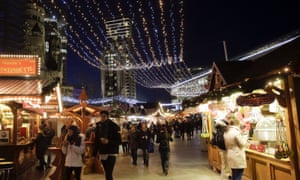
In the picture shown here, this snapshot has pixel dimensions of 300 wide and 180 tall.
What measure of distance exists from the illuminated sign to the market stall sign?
9677mm

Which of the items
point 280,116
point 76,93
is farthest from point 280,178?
point 76,93

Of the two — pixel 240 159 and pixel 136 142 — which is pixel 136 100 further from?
pixel 240 159

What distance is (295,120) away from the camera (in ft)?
19.6

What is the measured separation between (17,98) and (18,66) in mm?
4120

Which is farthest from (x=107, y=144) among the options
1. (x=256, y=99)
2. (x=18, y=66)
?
(x=18, y=66)

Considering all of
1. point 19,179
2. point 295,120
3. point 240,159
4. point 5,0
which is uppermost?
point 5,0

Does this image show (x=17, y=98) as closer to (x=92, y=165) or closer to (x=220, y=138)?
Result: (x=92, y=165)

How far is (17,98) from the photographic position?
986cm

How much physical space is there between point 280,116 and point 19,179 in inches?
359

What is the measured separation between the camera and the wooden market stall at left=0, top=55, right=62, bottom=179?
10.1 metres

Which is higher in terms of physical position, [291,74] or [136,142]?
[291,74]

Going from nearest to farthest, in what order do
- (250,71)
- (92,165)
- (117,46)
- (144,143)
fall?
(250,71) → (92,165) → (144,143) → (117,46)

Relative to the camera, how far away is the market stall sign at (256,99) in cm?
649

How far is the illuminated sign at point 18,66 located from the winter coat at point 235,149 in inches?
385
